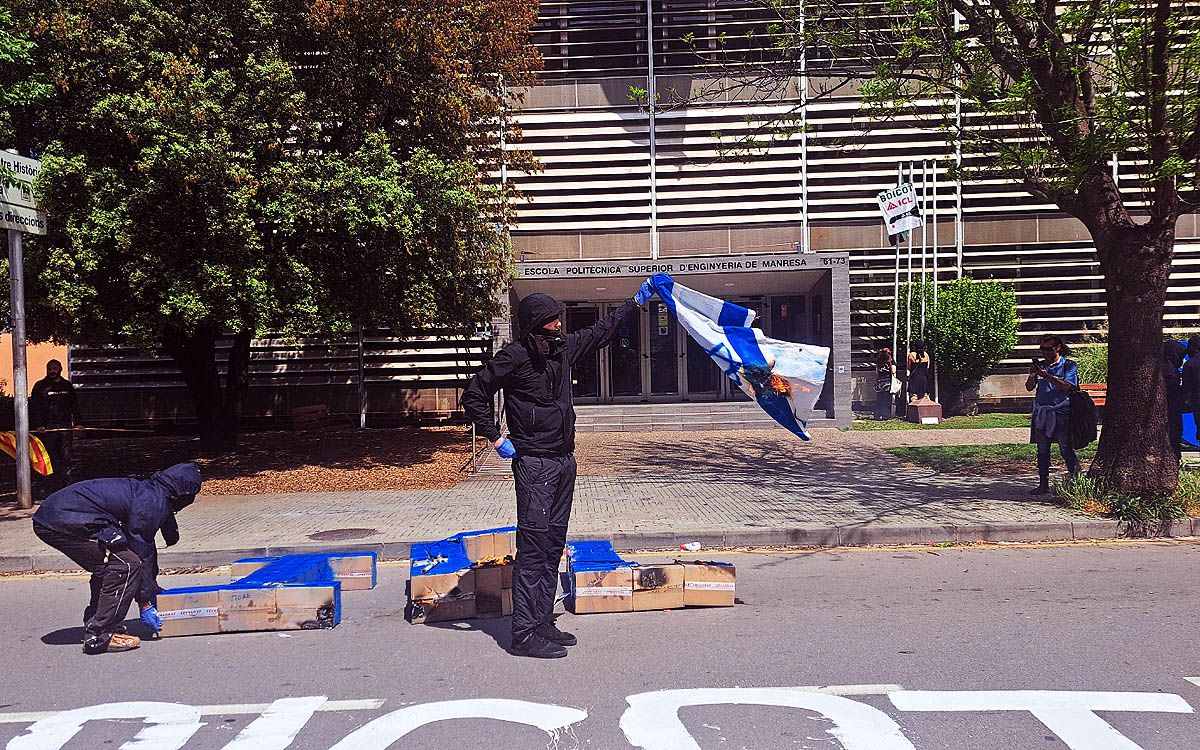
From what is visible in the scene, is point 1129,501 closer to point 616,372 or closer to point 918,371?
point 918,371

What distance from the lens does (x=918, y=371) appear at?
19.2 m

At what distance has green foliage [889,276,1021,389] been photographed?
1945 cm

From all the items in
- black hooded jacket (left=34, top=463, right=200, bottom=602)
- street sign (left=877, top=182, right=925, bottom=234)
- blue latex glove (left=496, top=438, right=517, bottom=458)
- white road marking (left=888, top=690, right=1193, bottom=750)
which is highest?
street sign (left=877, top=182, right=925, bottom=234)

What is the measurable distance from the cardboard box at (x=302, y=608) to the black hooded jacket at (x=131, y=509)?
83cm

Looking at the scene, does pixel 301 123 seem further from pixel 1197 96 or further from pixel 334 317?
pixel 1197 96

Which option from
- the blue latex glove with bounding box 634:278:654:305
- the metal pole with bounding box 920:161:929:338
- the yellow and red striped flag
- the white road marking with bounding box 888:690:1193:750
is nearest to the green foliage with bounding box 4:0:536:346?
the yellow and red striped flag

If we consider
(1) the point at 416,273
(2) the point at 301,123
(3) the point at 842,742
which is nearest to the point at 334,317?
(1) the point at 416,273

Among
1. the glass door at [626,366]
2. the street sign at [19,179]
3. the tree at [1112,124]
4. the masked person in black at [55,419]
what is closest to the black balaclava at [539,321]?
the tree at [1112,124]

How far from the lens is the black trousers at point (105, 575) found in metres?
5.88

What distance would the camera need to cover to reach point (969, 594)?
6953 millimetres

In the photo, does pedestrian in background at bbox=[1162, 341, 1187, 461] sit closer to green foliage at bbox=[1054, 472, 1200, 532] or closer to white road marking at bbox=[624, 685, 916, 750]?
green foliage at bbox=[1054, 472, 1200, 532]

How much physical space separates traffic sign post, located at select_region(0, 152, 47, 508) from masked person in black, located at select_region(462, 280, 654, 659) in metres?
7.81

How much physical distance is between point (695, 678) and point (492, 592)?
193cm

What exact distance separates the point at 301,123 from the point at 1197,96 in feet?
35.1
